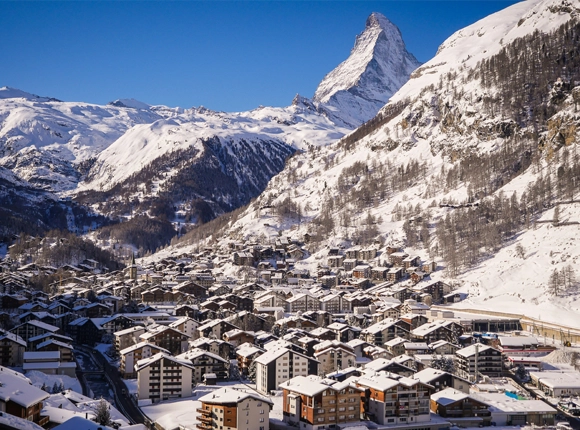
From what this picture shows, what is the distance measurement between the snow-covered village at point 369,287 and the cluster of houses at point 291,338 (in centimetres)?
14

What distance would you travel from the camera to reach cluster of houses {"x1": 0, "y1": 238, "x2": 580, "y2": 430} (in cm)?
3089

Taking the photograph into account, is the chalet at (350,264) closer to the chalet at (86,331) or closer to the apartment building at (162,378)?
the chalet at (86,331)

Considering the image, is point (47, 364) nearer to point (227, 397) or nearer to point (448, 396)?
point (227, 397)

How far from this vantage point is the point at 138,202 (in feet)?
503

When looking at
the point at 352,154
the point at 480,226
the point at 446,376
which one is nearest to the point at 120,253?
the point at 352,154

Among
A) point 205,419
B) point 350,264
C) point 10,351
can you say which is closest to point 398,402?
point 205,419

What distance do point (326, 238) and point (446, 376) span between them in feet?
150

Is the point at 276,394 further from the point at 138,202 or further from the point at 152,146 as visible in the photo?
the point at 152,146

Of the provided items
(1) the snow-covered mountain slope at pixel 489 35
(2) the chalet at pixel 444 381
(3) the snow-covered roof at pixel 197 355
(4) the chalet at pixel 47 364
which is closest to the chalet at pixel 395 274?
(3) the snow-covered roof at pixel 197 355

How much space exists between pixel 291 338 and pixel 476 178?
3963 cm

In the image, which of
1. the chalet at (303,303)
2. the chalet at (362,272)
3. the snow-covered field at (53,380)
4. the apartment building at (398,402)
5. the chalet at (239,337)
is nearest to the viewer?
the apartment building at (398,402)

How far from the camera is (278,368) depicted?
3600 cm

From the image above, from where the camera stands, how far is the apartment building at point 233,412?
93.1 feet

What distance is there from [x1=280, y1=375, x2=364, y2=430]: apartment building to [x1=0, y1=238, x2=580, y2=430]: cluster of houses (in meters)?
0.05
